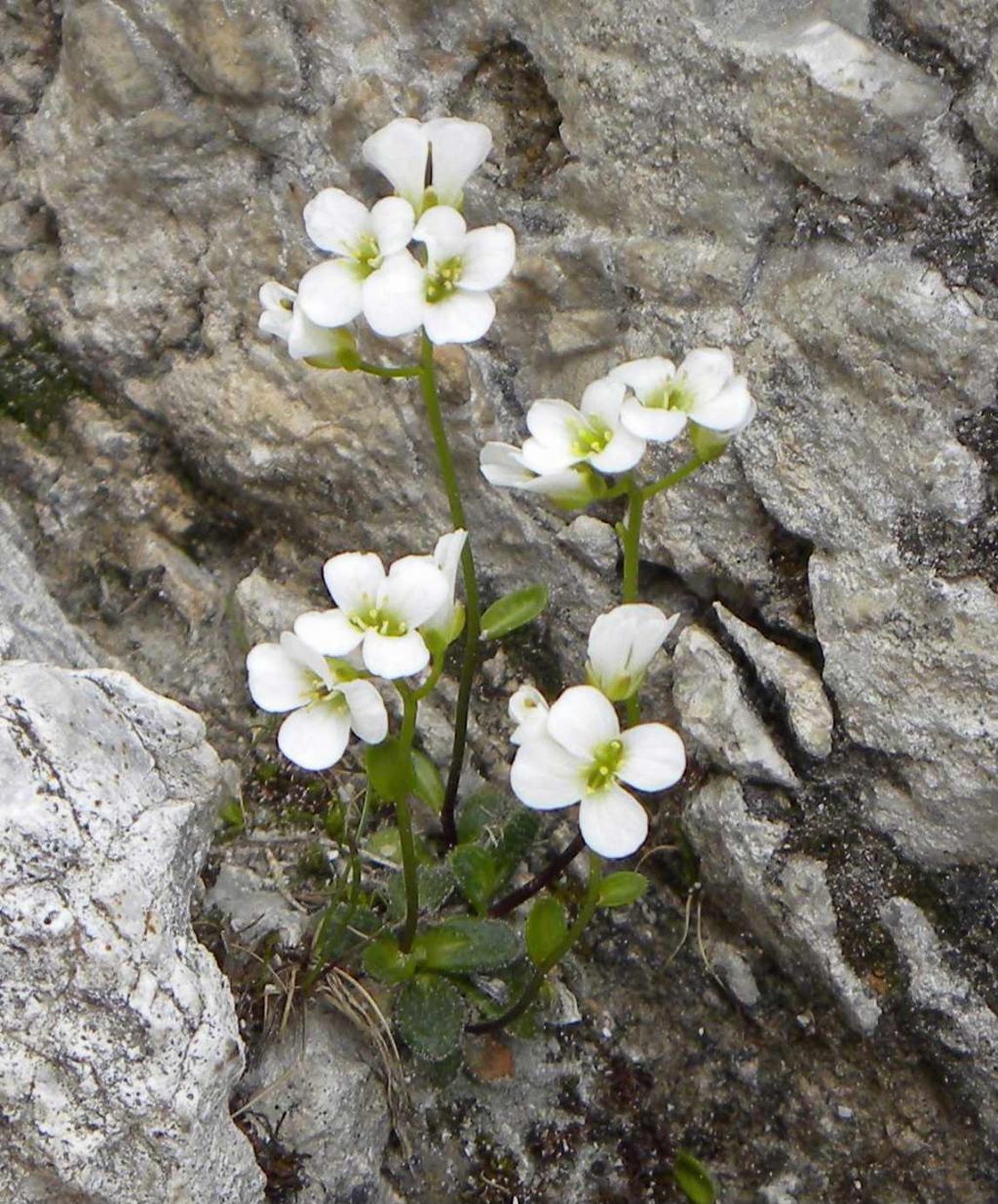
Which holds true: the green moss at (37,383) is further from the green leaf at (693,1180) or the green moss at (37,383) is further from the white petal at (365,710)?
the green leaf at (693,1180)

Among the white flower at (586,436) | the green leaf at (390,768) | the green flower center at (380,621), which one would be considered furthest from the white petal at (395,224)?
the green leaf at (390,768)

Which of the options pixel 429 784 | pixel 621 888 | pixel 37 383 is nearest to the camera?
pixel 621 888

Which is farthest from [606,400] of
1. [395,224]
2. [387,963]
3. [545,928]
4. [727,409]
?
[387,963]

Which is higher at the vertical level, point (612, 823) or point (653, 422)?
point (653, 422)

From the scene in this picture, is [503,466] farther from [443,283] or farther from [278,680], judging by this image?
[278,680]

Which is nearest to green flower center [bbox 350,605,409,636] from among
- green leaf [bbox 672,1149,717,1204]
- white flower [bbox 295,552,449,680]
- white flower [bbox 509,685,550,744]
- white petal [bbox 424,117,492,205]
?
white flower [bbox 295,552,449,680]

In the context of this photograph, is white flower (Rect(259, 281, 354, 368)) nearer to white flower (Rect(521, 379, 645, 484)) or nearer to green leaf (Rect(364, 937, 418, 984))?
white flower (Rect(521, 379, 645, 484))

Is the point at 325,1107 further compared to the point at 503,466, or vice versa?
the point at 325,1107
